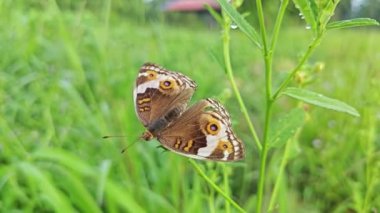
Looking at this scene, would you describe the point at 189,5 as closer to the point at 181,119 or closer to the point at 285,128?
the point at 285,128

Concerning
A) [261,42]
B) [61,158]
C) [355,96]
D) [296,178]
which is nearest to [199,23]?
[355,96]

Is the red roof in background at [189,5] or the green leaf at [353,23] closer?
the green leaf at [353,23]

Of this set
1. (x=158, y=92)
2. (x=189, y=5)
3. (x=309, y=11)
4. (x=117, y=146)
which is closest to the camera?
(x=309, y=11)

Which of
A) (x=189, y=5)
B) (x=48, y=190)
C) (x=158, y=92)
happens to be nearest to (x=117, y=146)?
(x=48, y=190)

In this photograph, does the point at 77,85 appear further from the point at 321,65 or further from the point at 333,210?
the point at 321,65

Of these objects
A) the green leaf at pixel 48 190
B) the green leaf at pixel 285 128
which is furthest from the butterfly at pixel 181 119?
the green leaf at pixel 48 190

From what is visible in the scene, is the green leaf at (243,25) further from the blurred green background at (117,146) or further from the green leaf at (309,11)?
the blurred green background at (117,146)
